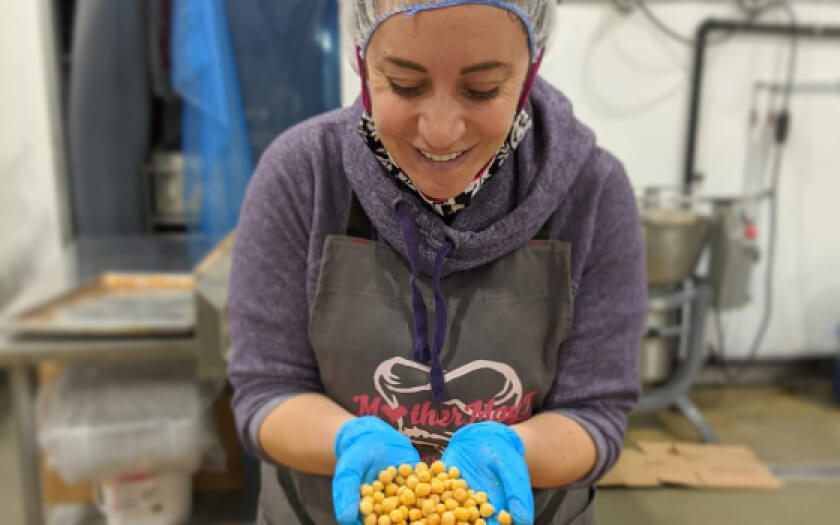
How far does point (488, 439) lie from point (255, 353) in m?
0.33

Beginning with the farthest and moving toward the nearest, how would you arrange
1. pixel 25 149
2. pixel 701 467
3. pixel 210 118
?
pixel 25 149 < pixel 701 467 < pixel 210 118

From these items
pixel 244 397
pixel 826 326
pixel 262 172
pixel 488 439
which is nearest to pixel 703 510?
pixel 826 326

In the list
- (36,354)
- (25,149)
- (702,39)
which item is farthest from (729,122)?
(25,149)

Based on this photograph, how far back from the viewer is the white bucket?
5.26ft

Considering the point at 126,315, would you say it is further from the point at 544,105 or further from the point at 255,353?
the point at 544,105

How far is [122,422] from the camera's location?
151cm

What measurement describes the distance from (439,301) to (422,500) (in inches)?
9.5

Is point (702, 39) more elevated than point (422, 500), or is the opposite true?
point (702, 39)

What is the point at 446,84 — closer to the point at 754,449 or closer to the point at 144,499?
the point at 144,499

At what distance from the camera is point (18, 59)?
2.54 meters

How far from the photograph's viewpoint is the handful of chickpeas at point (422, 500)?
711mm

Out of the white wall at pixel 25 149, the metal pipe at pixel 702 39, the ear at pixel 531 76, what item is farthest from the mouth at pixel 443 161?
the white wall at pixel 25 149

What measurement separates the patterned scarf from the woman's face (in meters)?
0.06

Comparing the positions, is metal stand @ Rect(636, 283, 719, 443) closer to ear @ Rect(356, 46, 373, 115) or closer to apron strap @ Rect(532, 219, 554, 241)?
apron strap @ Rect(532, 219, 554, 241)
